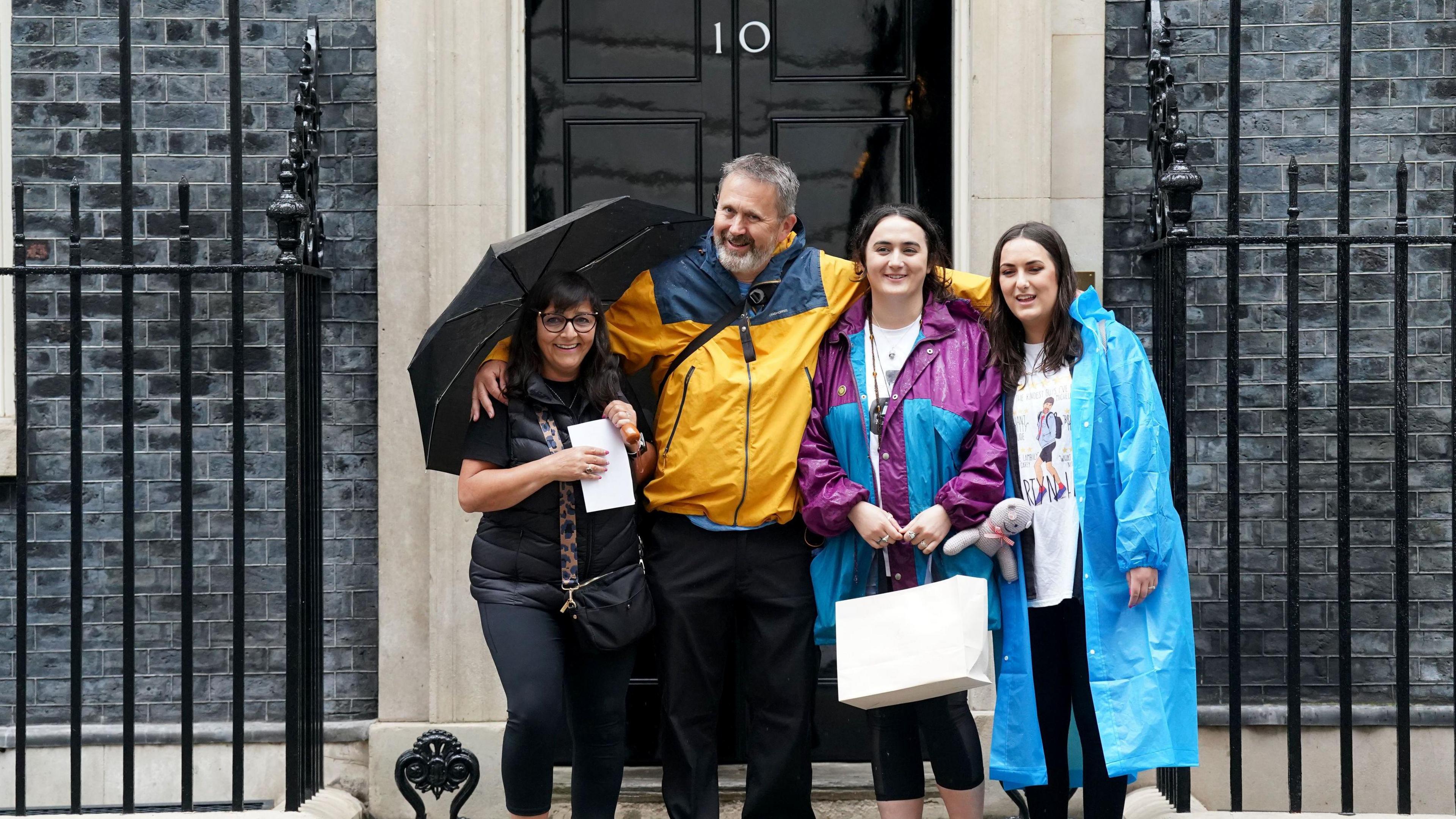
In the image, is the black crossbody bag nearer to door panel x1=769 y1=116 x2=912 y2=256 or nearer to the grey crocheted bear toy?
the grey crocheted bear toy

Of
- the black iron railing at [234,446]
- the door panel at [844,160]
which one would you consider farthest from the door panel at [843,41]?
the black iron railing at [234,446]

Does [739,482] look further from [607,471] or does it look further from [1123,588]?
[1123,588]

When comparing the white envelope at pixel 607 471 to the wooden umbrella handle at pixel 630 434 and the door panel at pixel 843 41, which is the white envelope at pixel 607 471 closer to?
the wooden umbrella handle at pixel 630 434

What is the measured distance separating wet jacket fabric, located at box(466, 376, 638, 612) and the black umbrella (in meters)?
0.13

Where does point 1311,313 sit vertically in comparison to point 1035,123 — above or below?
below

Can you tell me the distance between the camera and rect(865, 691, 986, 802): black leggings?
3.78m

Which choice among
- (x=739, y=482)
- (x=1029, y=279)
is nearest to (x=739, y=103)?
(x=1029, y=279)

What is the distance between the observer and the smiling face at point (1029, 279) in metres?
3.70

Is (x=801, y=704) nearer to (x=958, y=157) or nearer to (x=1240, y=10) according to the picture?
(x=958, y=157)

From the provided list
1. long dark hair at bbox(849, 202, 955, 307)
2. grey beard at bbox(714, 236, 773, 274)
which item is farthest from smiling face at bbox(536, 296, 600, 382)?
long dark hair at bbox(849, 202, 955, 307)

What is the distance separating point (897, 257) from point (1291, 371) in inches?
64.3

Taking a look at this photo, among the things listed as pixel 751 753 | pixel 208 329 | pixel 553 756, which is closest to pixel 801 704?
pixel 751 753

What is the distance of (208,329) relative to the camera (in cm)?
513

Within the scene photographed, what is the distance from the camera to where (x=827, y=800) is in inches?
199
